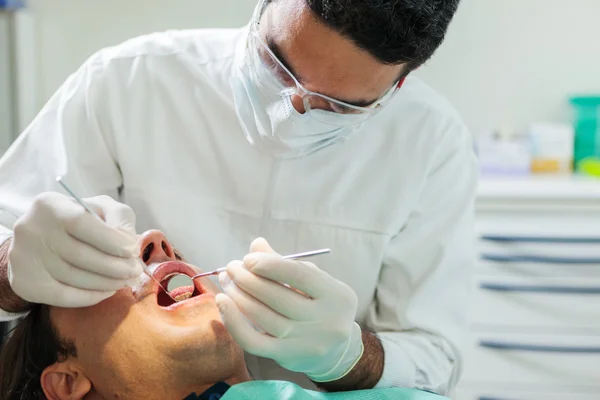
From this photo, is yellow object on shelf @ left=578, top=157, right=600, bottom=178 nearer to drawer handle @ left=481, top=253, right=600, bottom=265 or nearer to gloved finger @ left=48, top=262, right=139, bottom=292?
drawer handle @ left=481, top=253, right=600, bottom=265

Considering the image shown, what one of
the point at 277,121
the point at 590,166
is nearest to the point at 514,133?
the point at 590,166

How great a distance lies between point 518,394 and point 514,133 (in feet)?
3.87

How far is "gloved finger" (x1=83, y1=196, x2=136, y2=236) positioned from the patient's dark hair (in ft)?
0.90

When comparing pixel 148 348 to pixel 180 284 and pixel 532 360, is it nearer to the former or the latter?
pixel 180 284

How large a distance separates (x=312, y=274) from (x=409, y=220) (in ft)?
1.63

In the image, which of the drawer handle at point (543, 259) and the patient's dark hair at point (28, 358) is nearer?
the patient's dark hair at point (28, 358)

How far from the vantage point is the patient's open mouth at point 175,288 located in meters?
1.40

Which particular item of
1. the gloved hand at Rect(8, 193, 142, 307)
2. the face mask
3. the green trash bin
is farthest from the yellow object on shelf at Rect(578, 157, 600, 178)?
the gloved hand at Rect(8, 193, 142, 307)

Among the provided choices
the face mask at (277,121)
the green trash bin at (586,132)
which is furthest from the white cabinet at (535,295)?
the face mask at (277,121)

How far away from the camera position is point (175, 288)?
1495 mm

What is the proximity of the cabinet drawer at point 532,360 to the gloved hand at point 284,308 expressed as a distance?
163 centimetres

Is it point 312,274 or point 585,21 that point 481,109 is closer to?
point 585,21

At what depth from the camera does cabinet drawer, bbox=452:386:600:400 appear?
2.79m

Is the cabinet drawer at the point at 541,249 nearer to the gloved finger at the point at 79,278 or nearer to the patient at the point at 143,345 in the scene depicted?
the patient at the point at 143,345
